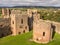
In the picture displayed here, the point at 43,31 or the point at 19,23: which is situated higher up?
the point at 43,31

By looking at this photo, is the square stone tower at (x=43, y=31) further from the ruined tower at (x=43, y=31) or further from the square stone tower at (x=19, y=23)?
the square stone tower at (x=19, y=23)

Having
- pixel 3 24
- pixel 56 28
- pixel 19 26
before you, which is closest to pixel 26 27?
pixel 19 26

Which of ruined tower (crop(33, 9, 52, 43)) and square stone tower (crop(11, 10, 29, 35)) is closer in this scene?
ruined tower (crop(33, 9, 52, 43))

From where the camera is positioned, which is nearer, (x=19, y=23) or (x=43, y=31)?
(x=43, y=31)

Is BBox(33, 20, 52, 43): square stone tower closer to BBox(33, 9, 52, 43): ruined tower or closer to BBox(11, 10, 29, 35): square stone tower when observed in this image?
BBox(33, 9, 52, 43): ruined tower

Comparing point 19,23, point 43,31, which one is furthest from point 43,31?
point 19,23

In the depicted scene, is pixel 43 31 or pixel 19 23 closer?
pixel 43 31

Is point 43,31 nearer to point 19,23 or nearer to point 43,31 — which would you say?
point 43,31

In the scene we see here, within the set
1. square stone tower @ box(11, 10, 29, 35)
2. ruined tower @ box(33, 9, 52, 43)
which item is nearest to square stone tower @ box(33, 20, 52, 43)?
ruined tower @ box(33, 9, 52, 43)

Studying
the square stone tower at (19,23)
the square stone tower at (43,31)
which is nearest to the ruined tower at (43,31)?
the square stone tower at (43,31)
